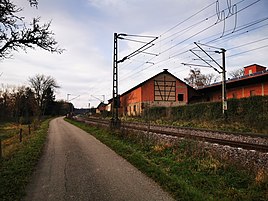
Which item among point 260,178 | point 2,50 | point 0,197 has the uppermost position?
point 2,50

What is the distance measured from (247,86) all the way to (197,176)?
30.3 meters

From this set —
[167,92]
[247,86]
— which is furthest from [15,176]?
[167,92]

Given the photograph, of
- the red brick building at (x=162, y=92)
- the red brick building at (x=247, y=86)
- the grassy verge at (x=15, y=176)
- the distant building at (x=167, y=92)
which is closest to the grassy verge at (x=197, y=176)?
the grassy verge at (x=15, y=176)

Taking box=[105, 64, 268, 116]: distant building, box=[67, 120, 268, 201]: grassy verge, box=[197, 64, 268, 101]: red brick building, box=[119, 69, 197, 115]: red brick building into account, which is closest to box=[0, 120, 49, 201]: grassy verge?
box=[67, 120, 268, 201]: grassy verge

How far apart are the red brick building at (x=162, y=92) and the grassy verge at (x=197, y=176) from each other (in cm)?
3397

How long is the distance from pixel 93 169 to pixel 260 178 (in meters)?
4.59

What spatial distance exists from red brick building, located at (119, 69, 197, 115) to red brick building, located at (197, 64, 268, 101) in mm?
4863

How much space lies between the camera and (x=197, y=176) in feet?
19.5

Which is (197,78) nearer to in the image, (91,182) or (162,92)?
(162,92)

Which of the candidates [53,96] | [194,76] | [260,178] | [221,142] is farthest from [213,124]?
[53,96]

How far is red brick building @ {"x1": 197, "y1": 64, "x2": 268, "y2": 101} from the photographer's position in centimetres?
2898

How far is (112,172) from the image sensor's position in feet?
21.8

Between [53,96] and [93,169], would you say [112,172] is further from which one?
[53,96]

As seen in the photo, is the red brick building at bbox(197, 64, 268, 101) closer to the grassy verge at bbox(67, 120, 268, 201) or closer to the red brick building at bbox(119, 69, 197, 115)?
the red brick building at bbox(119, 69, 197, 115)
